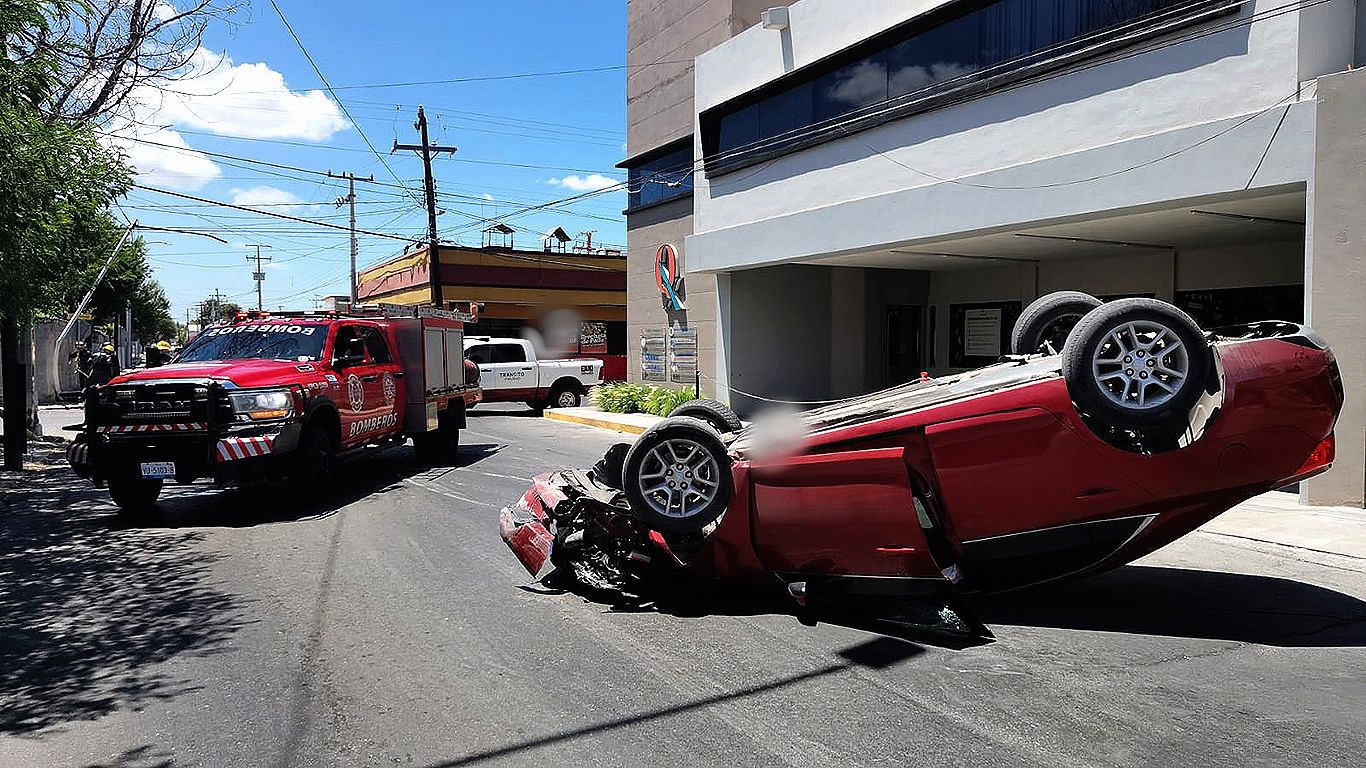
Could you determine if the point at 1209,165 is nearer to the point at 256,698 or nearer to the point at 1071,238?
the point at 1071,238

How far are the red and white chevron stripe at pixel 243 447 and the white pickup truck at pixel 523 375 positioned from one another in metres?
14.3

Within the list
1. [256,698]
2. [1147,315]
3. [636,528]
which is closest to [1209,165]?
[1147,315]

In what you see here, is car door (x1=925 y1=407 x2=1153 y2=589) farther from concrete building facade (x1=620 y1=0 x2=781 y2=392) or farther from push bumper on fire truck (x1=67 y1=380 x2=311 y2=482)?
concrete building facade (x1=620 y1=0 x2=781 y2=392)

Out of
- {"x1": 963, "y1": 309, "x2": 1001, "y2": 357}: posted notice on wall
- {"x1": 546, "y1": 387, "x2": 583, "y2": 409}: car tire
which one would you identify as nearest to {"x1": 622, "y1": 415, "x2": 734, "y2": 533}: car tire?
{"x1": 963, "y1": 309, "x2": 1001, "y2": 357}: posted notice on wall

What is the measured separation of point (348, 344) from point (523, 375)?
12878 mm

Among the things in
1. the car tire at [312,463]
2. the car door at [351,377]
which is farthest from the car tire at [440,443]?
the car tire at [312,463]

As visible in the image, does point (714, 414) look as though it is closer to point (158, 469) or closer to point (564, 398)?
point (158, 469)

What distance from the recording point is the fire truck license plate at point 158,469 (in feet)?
29.4

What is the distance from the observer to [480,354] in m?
23.9

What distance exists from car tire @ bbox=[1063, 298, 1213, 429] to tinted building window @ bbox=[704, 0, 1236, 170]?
24.2 ft

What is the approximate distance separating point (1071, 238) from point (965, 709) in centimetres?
1178

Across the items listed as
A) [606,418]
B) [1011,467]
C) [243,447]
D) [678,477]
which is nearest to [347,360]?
[243,447]

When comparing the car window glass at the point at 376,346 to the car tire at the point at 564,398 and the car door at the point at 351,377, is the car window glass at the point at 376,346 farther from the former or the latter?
the car tire at the point at 564,398

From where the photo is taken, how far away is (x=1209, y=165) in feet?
34.4
